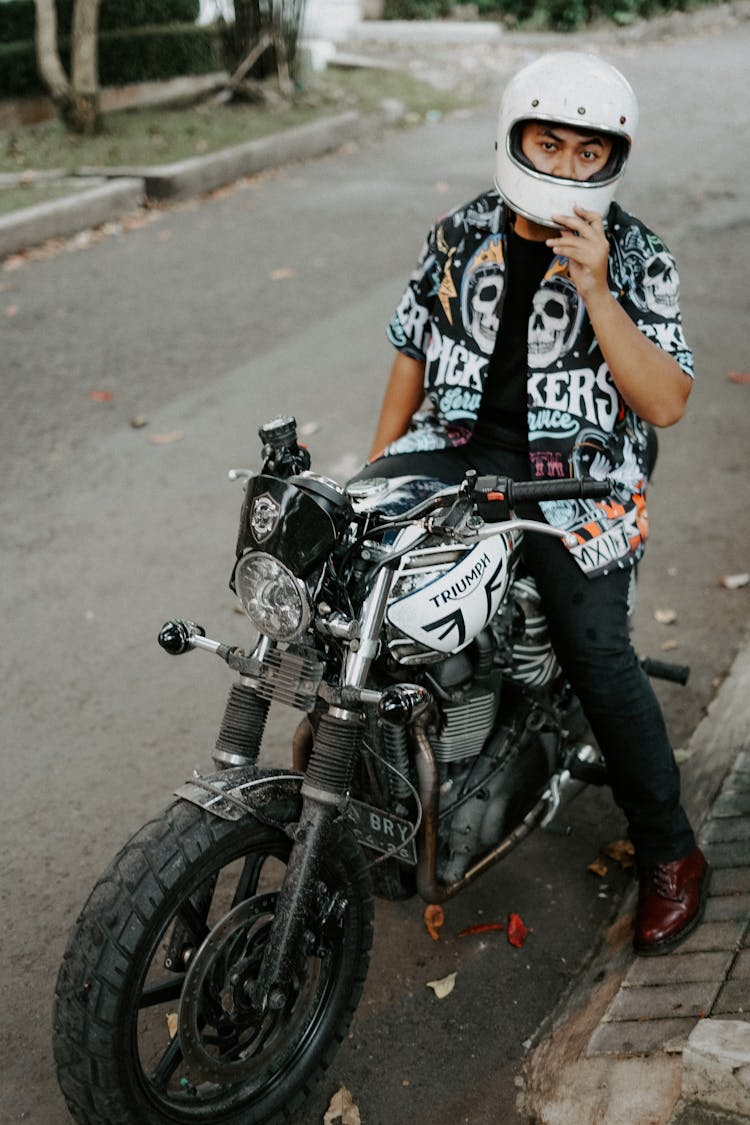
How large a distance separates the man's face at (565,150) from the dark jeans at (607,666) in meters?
0.66

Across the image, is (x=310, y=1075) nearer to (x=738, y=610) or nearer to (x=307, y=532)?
(x=307, y=532)

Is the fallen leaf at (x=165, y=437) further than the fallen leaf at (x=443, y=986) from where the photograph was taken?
Yes

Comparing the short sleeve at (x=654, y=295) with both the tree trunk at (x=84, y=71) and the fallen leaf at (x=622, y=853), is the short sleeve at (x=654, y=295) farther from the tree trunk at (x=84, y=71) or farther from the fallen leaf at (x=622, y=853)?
the tree trunk at (x=84, y=71)

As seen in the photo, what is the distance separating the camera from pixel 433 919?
325cm

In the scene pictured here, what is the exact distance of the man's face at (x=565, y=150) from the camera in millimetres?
2762

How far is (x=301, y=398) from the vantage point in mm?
6441

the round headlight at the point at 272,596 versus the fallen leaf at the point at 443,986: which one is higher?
the round headlight at the point at 272,596

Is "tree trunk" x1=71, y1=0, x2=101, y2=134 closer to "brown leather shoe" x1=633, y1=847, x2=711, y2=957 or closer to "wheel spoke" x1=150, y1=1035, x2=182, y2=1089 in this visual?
"brown leather shoe" x1=633, y1=847, x2=711, y2=957

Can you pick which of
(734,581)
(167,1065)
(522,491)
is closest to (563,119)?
(522,491)

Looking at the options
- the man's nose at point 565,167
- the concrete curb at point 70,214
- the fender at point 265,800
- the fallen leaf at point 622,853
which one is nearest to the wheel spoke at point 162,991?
the fender at point 265,800

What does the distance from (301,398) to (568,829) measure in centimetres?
354

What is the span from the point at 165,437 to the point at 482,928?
345 cm

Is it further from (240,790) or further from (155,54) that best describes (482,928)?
(155,54)

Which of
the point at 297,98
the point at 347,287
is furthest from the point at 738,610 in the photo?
the point at 297,98
